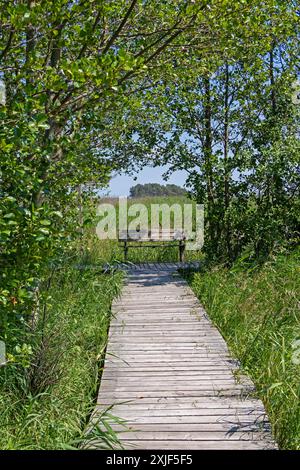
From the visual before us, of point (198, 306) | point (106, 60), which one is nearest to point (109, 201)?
point (198, 306)

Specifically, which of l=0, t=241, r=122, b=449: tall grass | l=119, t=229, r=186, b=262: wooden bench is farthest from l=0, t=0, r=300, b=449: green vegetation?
l=119, t=229, r=186, b=262: wooden bench

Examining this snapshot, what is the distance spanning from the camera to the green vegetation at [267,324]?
13.4 feet

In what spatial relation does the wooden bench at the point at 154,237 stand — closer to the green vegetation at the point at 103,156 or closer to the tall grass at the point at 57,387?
the green vegetation at the point at 103,156

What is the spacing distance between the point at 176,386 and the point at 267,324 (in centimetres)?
163

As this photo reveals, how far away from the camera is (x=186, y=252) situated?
12.4 metres

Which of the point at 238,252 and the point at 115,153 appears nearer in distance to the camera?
the point at 238,252

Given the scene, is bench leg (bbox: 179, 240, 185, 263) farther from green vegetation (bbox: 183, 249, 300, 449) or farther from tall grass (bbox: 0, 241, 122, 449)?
tall grass (bbox: 0, 241, 122, 449)

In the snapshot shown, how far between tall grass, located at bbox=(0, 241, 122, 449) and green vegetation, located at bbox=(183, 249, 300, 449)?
4.34 feet

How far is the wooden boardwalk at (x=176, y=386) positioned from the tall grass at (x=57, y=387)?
0.16m

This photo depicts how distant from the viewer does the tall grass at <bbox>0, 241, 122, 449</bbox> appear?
3609 millimetres

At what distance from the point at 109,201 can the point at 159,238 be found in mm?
4196

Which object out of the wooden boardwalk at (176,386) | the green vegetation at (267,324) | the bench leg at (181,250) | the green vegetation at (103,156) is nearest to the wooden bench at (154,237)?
the bench leg at (181,250)
